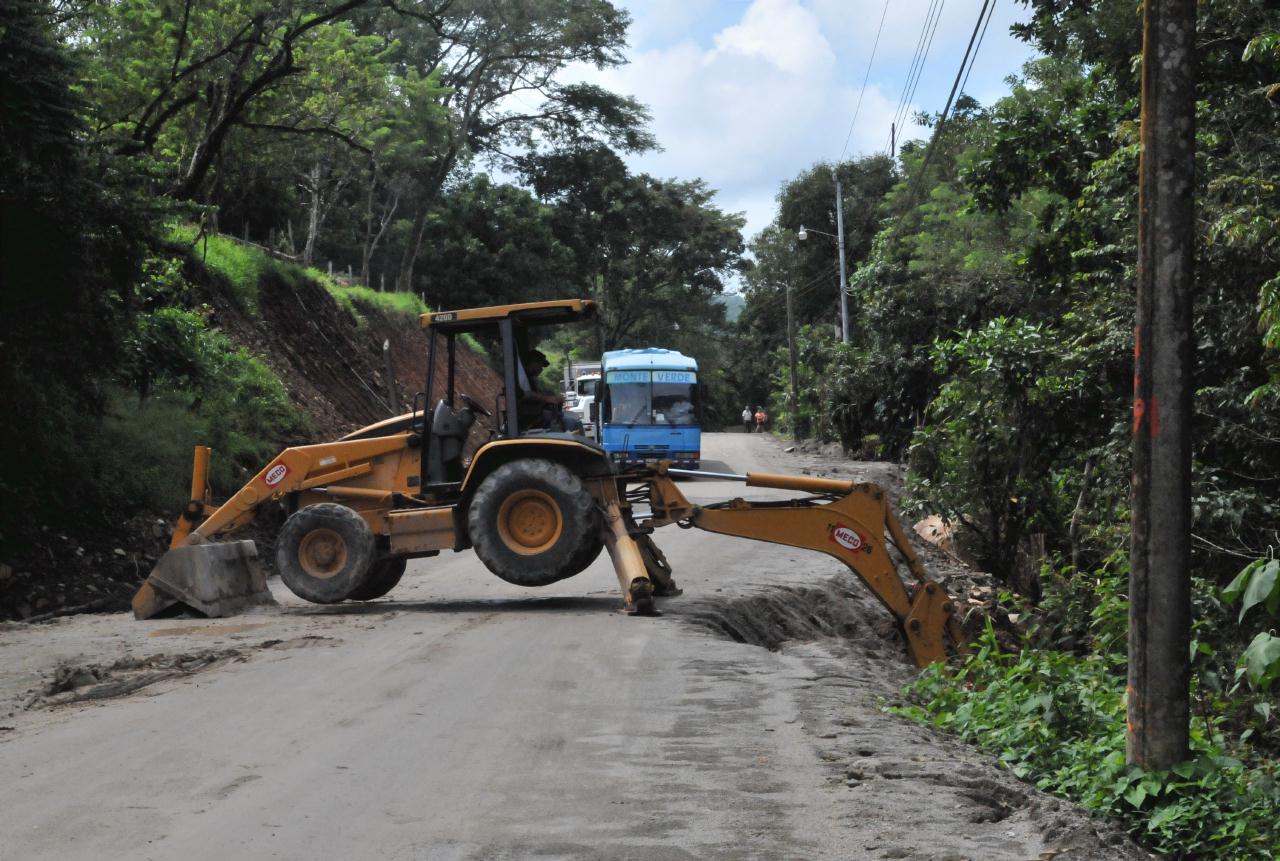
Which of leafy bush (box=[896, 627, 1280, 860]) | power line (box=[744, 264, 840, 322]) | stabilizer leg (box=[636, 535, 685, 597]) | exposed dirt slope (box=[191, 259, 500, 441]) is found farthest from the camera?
power line (box=[744, 264, 840, 322])

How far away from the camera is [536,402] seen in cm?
1292

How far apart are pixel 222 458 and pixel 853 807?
1525cm

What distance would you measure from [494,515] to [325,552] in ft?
6.10

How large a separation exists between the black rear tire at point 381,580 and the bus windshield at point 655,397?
2019cm

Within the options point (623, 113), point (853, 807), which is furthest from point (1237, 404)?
point (623, 113)

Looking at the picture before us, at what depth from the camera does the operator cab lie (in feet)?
41.3

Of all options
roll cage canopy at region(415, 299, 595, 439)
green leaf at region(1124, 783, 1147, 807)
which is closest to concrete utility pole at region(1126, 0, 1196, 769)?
green leaf at region(1124, 783, 1147, 807)

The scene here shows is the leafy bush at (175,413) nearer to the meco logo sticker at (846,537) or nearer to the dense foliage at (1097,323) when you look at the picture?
the meco logo sticker at (846,537)

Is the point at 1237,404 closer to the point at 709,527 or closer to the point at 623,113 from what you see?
the point at 709,527

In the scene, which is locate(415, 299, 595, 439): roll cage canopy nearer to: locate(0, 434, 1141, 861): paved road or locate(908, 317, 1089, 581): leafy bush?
locate(0, 434, 1141, 861): paved road

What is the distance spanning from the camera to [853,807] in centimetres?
598

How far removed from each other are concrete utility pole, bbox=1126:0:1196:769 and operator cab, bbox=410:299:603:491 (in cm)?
657

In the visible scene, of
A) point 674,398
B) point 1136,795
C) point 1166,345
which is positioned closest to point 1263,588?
point 1166,345

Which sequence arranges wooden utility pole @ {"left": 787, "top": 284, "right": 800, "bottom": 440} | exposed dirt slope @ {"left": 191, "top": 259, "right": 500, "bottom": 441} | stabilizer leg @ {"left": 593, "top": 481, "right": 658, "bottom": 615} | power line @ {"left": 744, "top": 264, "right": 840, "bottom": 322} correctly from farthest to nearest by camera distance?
power line @ {"left": 744, "top": 264, "right": 840, "bottom": 322}
wooden utility pole @ {"left": 787, "top": 284, "right": 800, "bottom": 440}
exposed dirt slope @ {"left": 191, "top": 259, "right": 500, "bottom": 441}
stabilizer leg @ {"left": 593, "top": 481, "right": 658, "bottom": 615}
